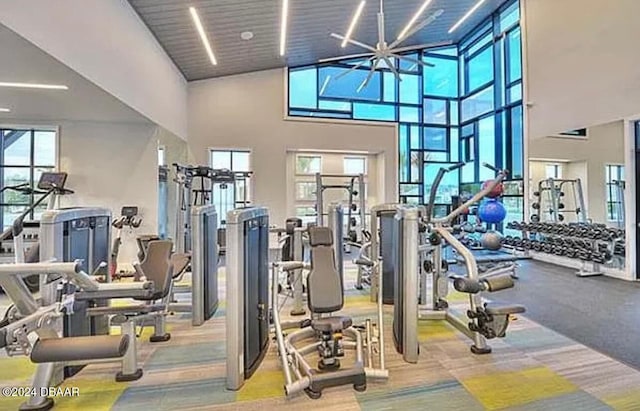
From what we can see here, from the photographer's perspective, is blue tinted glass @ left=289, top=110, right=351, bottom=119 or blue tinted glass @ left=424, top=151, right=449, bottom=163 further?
blue tinted glass @ left=424, top=151, right=449, bottom=163

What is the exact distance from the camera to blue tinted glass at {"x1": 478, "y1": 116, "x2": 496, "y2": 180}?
9159mm

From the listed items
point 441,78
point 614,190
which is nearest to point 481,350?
point 614,190

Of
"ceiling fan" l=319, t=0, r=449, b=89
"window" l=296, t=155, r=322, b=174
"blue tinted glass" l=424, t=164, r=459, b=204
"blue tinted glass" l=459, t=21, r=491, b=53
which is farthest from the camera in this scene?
"blue tinted glass" l=424, t=164, r=459, b=204

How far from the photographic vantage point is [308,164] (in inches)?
389

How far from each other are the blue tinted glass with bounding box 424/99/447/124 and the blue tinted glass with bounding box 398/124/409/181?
726 mm

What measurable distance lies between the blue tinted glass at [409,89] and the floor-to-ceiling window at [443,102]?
0.03 metres

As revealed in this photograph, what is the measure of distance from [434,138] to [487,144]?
1516 millimetres

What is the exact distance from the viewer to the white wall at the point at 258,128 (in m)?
9.01

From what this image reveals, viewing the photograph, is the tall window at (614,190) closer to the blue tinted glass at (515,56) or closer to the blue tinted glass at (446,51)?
the blue tinted glass at (515,56)

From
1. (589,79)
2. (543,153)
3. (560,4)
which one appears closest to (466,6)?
(560,4)

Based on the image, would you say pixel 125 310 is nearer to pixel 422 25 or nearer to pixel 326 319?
pixel 326 319

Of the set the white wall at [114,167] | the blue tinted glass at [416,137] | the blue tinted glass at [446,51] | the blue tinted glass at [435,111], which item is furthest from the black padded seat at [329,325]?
the blue tinted glass at [446,51]

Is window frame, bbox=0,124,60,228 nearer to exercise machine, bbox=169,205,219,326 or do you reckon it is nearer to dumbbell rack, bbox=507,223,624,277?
exercise machine, bbox=169,205,219,326

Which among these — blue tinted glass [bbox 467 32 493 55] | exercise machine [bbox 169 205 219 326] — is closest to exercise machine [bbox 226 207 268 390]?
exercise machine [bbox 169 205 219 326]
